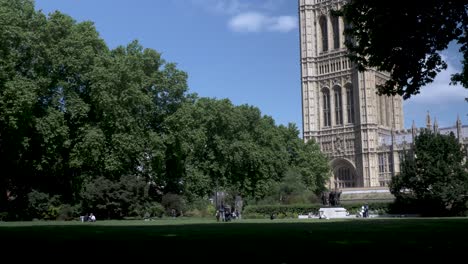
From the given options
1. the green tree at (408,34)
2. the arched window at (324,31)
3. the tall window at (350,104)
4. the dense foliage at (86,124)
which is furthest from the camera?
the arched window at (324,31)

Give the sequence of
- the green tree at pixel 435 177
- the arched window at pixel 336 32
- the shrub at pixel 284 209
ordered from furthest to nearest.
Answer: the arched window at pixel 336 32 → the shrub at pixel 284 209 → the green tree at pixel 435 177

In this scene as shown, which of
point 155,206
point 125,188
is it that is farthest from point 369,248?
point 155,206

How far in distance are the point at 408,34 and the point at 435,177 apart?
32928 mm

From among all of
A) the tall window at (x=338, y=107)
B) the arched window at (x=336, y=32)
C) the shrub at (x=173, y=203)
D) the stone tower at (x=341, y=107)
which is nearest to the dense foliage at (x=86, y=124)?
the shrub at (x=173, y=203)

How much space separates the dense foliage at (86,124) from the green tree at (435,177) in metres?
18.3

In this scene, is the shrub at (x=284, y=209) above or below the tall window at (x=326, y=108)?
below

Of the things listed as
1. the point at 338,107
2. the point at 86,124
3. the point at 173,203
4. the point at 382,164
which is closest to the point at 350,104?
the point at 338,107

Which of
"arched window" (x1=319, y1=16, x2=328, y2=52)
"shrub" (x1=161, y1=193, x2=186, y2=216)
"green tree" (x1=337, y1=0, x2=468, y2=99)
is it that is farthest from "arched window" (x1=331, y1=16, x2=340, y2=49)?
"green tree" (x1=337, y1=0, x2=468, y2=99)

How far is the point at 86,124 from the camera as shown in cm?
4084

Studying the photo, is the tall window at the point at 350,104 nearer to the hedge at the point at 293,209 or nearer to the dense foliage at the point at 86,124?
the hedge at the point at 293,209

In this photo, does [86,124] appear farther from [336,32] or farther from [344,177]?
[336,32]

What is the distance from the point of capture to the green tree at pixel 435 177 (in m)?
45.2

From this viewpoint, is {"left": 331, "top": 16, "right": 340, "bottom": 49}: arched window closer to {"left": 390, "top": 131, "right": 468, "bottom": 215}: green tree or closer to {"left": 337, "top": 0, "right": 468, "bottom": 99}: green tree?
{"left": 390, "top": 131, "right": 468, "bottom": 215}: green tree

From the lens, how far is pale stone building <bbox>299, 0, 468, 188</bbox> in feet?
342
